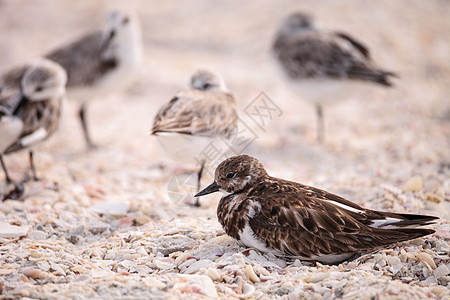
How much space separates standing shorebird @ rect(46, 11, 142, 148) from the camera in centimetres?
627

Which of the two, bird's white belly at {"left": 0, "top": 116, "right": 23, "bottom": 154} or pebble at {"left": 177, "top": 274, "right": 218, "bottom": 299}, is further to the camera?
bird's white belly at {"left": 0, "top": 116, "right": 23, "bottom": 154}

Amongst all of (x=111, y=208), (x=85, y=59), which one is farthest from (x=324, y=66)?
(x=111, y=208)

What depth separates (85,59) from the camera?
6332 millimetres

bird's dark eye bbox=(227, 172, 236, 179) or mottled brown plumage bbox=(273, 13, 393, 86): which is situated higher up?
mottled brown plumage bbox=(273, 13, 393, 86)

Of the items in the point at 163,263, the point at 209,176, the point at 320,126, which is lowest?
the point at 209,176

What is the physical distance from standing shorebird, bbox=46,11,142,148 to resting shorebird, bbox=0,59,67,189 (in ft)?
3.12

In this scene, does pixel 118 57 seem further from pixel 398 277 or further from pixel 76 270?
pixel 398 277

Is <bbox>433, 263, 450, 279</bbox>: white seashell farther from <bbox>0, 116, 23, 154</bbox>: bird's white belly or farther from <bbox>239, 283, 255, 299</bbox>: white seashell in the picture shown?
<bbox>0, 116, 23, 154</bbox>: bird's white belly

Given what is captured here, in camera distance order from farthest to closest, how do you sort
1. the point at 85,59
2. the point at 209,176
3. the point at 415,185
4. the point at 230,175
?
the point at 85,59, the point at 209,176, the point at 415,185, the point at 230,175

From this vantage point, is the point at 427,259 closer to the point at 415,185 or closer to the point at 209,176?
the point at 415,185

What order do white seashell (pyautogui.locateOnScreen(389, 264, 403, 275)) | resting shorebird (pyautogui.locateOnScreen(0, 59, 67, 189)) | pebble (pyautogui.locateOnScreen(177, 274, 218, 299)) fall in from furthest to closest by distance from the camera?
1. resting shorebird (pyautogui.locateOnScreen(0, 59, 67, 189))
2. white seashell (pyautogui.locateOnScreen(389, 264, 403, 275))
3. pebble (pyautogui.locateOnScreen(177, 274, 218, 299))

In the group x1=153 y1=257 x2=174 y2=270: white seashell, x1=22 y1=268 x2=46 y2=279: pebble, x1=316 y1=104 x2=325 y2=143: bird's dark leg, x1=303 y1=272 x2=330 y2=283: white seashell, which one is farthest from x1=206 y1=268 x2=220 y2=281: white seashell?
x1=316 y1=104 x2=325 y2=143: bird's dark leg

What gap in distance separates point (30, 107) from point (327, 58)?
3.54 meters

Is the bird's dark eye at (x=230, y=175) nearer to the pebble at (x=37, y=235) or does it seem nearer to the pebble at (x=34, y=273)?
the pebble at (x=34, y=273)
